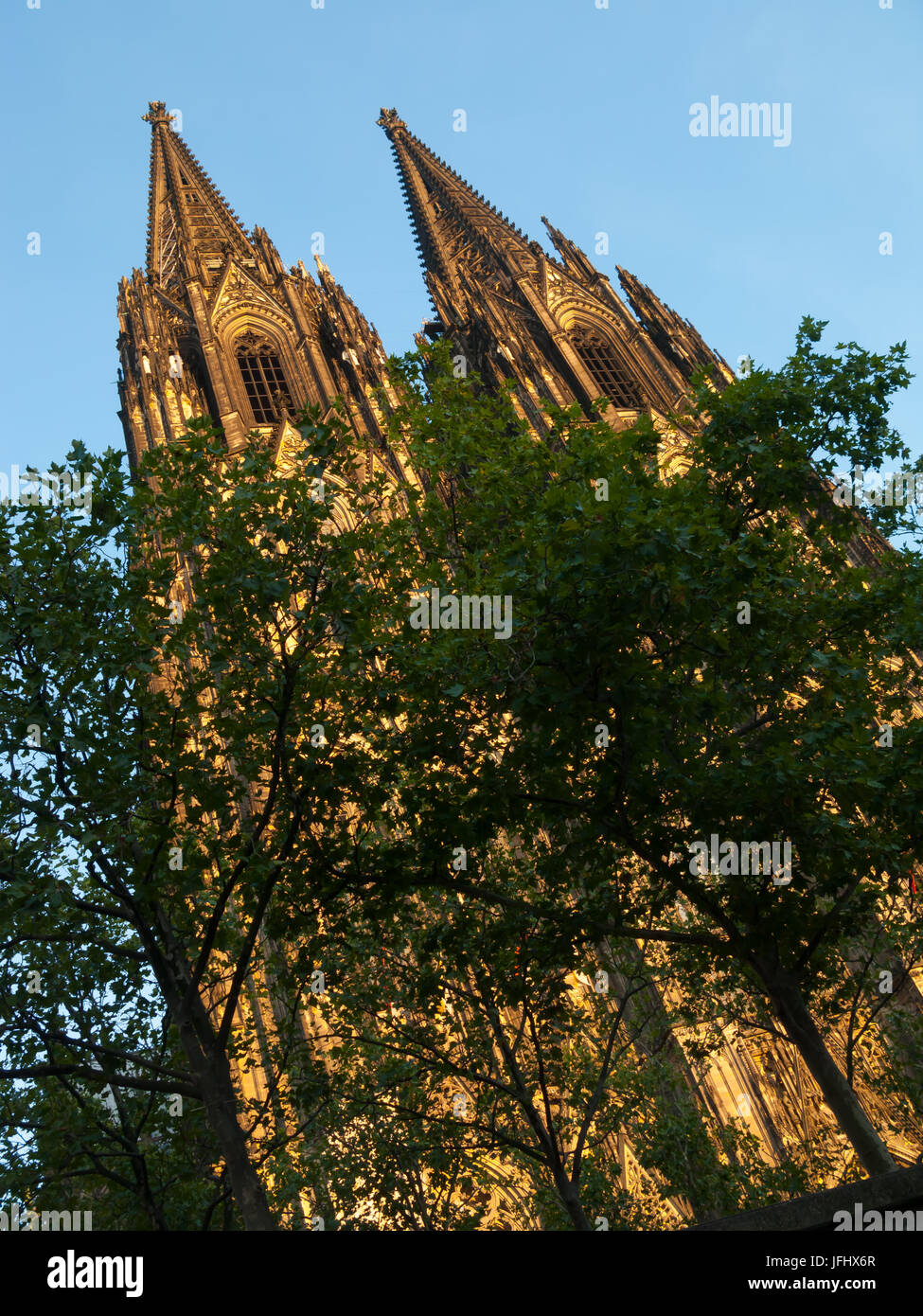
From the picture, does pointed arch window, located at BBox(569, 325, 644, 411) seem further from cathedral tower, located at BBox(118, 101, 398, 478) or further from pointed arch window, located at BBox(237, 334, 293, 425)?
pointed arch window, located at BBox(237, 334, 293, 425)

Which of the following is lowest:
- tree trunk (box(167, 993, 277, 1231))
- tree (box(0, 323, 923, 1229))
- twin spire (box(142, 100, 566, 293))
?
tree trunk (box(167, 993, 277, 1231))

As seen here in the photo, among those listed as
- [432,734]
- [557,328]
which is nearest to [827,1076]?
[432,734]

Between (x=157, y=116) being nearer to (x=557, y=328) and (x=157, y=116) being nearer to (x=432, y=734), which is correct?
(x=557, y=328)

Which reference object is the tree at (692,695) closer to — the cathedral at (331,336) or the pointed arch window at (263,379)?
the cathedral at (331,336)

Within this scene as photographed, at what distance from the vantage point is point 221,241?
4078 centimetres

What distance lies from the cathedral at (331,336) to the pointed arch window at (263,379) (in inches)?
2.1

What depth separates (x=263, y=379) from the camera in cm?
3341

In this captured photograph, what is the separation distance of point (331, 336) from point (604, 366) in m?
9.23

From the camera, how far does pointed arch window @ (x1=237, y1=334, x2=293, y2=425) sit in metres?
31.6

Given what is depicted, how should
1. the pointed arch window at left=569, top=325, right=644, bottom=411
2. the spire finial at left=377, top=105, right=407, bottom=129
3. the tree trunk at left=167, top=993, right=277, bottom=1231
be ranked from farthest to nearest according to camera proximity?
the spire finial at left=377, top=105, right=407, bottom=129
the pointed arch window at left=569, top=325, right=644, bottom=411
the tree trunk at left=167, top=993, right=277, bottom=1231

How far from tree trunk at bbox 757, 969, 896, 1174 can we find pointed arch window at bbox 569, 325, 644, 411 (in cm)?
2549

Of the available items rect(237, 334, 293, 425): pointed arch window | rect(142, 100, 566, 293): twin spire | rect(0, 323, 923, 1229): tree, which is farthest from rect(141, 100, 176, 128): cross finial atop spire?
rect(0, 323, 923, 1229): tree
